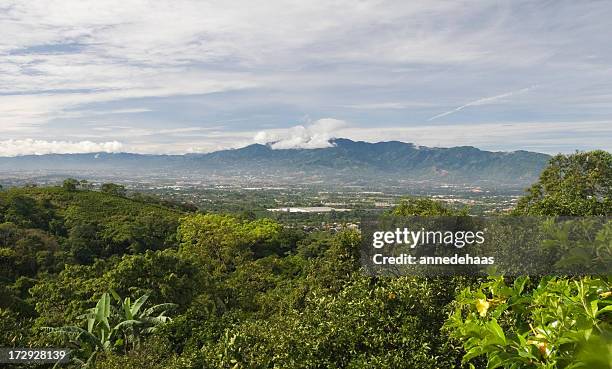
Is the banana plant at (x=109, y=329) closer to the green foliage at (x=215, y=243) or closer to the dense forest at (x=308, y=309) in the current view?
the dense forest at (x=308, y=309)

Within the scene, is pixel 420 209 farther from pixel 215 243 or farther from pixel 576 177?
pixel 215 243

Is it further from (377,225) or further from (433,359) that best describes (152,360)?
(377,225)

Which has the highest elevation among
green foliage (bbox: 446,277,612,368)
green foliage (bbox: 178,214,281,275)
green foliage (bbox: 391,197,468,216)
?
green foliage (bbox: 446,277,612,368)

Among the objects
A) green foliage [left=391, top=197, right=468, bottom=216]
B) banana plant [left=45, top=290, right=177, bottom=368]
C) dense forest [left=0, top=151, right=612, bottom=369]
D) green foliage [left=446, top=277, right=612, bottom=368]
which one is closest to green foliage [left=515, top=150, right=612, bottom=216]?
dense forest [left=0, top=151, right=612, bottom=369]

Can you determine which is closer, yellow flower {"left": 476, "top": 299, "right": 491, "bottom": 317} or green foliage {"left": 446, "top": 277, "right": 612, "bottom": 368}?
green foliage {"left": 446, "top": 277, "right": 612, "bottom": 368}

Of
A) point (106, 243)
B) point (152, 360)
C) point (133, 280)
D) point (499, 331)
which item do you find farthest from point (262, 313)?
point (106, 243)

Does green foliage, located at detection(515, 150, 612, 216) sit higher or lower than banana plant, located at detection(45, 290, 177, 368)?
higher

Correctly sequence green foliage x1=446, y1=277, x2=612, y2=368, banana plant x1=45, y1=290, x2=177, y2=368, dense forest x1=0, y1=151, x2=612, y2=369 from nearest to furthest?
green foliage x1=446, y1=277, x2=612, y2=368 < dense forest x1=0, y1=151, x2=612, y2=369 < banana plant x1=45, y1=290, x2=177, y2=368

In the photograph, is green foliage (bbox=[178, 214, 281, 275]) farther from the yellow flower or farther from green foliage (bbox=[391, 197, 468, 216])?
the yellow flower
